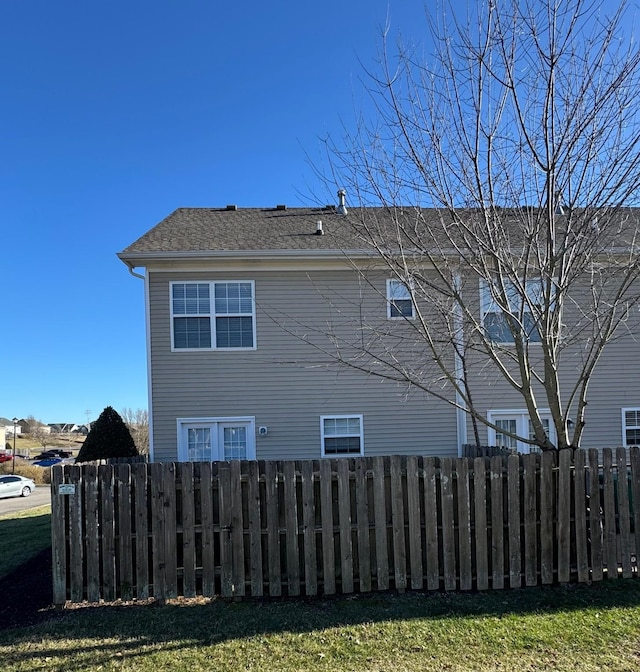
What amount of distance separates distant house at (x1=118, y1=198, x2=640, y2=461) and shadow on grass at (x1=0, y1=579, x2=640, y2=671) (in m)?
5.53

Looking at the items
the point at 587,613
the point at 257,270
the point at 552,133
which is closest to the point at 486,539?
the point at 587,613

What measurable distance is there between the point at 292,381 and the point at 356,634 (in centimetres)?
680

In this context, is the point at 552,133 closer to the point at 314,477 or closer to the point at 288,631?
the point at 314,477

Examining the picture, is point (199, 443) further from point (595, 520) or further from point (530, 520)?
point (595, 520)

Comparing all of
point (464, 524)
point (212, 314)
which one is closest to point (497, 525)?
point (464, 524)

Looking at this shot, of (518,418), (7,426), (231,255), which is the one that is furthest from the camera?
(7,426)

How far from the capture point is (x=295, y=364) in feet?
35.9

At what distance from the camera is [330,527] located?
5.45 meters

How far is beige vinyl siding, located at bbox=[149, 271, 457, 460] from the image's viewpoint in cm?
1069

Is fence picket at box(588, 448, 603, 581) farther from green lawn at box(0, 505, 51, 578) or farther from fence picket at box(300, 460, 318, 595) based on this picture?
green lawn at box(0, 505, 51, 578)

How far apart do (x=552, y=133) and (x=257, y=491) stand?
478 cm

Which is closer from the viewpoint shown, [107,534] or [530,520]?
[107,534]

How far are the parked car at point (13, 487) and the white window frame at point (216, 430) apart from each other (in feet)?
62.5

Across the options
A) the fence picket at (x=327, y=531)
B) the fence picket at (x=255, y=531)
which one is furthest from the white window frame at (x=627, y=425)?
the fence picket at (x=255, y=531)
